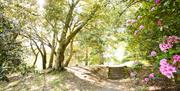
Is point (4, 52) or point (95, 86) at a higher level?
point (4, 52)

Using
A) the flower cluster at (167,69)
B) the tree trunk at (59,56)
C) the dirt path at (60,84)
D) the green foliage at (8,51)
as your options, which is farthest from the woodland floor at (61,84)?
the flower cluster at (167,69)

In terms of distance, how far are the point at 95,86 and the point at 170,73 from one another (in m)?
9.70

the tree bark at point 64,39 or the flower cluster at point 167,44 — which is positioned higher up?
the tree bark at point 64,39

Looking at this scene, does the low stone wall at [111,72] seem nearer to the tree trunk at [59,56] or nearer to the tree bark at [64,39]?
the tree trunk at [59,56]

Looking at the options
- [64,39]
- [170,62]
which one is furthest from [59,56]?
[170,62]

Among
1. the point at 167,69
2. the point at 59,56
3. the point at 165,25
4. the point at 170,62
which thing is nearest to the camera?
the point at 167,69

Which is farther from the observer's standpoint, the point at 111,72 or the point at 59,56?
the point at 111,72

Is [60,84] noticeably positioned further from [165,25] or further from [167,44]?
[167,44]

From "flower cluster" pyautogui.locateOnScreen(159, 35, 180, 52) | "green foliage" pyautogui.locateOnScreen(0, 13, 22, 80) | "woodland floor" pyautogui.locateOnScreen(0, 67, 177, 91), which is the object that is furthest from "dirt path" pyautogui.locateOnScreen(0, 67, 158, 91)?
"flower cluster" pyautogui.locateOnScreen(159, 35, 180, 52)

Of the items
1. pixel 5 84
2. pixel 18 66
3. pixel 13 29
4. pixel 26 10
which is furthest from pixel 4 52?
pixel 5 84

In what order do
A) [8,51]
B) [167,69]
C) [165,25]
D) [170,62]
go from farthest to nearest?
[8,51] → [165,25] → [170,62] → [167,69]

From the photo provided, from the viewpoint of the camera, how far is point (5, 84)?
1387 centimetres

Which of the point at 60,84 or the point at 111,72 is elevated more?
the point at 111,72

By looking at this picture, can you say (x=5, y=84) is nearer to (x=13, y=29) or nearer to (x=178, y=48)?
(x=13, y=29)
